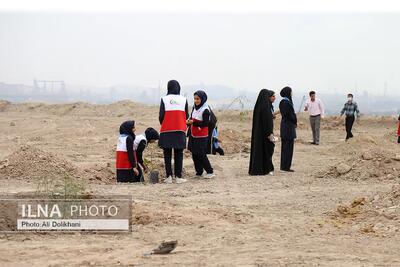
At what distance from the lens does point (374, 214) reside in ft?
24.3

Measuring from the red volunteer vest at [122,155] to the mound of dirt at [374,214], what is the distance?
3565 mm

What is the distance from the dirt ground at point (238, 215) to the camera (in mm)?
5699

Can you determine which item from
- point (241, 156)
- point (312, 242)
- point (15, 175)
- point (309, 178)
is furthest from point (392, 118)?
point (312, 242)

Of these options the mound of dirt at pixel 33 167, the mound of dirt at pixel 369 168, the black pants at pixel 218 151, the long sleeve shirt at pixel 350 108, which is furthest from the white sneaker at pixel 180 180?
the long sleeve shirt at pixel 350 108

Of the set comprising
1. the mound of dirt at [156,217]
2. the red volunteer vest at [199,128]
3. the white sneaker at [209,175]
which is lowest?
the white sneaker at [209,175]

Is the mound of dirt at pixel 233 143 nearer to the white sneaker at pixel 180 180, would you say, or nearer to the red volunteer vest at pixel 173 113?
the white sneaker at pixel 180 180

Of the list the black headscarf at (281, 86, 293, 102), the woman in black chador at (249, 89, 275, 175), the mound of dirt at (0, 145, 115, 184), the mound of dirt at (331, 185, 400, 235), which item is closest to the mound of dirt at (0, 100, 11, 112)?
the mound of dirt at (0, 145, 115, 184)

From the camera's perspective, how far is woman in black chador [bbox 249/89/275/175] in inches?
458

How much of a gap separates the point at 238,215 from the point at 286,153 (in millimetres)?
4846

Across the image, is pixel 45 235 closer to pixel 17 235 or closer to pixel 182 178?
pixel 17 235

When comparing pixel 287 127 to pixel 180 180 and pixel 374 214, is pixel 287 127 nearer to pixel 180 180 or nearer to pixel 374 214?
pixel 180 180

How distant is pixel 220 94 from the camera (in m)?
66.9

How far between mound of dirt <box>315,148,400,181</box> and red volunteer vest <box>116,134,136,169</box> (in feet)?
11.0

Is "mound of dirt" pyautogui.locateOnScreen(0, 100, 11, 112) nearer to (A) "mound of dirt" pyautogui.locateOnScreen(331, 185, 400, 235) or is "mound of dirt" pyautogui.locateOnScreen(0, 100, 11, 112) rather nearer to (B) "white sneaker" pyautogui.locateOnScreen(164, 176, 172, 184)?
(B) "white sneaker" pyautogui.locateOnScreen(164, 176, 172, 184)
